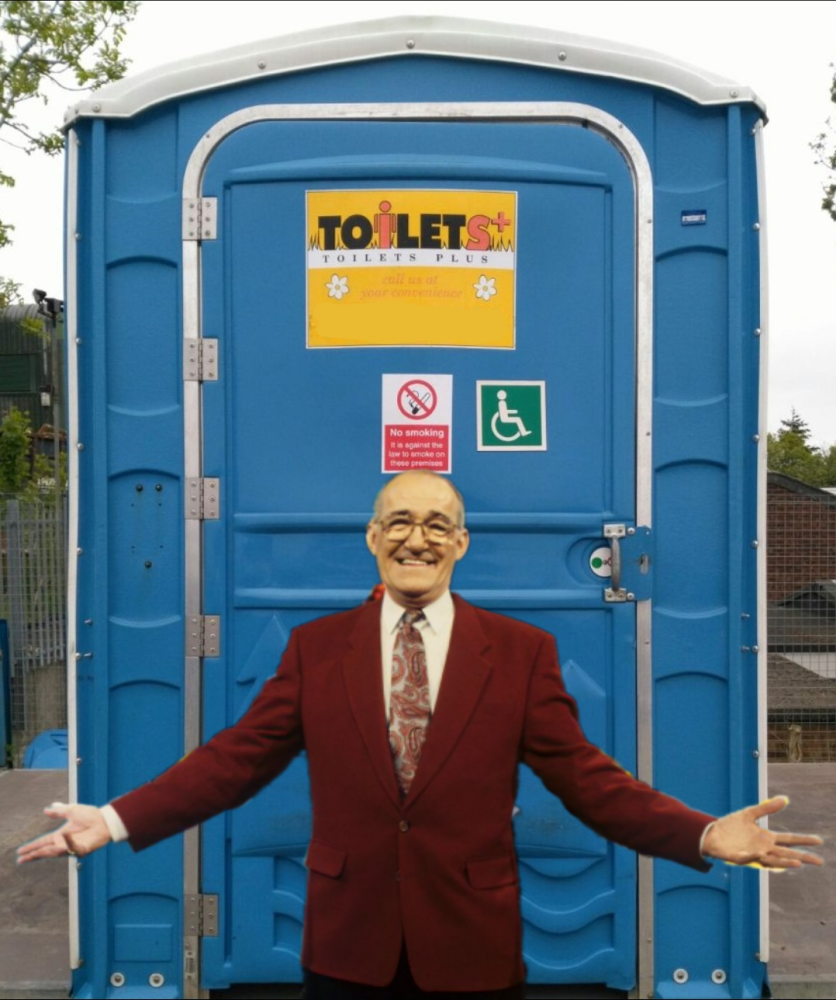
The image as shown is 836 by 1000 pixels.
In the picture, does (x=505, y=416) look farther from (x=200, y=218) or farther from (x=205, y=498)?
(x=200, y=218)

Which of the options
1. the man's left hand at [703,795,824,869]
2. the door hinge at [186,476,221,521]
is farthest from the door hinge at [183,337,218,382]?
the man's left hand at [703,795,824,869]

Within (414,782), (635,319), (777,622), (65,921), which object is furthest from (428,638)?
(777,622)

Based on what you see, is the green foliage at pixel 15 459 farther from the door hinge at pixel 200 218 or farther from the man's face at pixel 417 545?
the man's face at pixel 417 545

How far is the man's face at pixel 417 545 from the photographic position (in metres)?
2.13

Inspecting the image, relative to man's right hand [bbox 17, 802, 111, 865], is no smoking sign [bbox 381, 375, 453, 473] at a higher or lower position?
higher

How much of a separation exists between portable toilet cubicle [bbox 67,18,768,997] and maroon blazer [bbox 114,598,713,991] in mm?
605

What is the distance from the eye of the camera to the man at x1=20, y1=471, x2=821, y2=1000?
2.02 meters

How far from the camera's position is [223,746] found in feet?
7.18

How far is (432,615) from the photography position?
2.14m

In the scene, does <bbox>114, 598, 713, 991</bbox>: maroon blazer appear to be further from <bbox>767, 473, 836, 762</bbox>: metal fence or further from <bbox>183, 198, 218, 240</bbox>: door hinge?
<bbox>767, 473, 836, 762</bbox>: metal fence

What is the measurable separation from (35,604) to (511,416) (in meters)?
4.94

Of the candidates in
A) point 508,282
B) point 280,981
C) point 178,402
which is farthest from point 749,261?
point 280,981

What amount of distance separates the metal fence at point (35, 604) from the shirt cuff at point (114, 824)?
15.3ft

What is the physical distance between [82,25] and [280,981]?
9504mm
